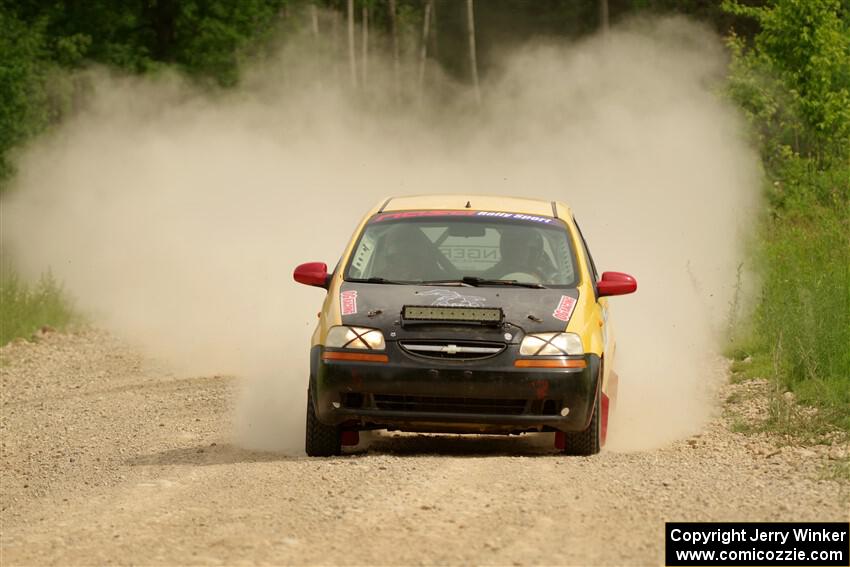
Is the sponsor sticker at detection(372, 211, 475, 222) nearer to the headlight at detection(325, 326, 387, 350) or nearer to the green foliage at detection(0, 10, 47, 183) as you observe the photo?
the headlight at detection(325, 326, 387, 350)

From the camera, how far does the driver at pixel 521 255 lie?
1177 centimetres

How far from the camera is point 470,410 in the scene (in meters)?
10.6

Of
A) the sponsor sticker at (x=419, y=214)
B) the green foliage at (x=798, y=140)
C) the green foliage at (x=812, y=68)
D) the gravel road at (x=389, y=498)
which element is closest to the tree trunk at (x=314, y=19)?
the green foliage at (x=798, y=140)

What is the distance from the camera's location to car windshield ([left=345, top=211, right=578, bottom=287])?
11656mm

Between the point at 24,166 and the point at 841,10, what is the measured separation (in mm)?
14654

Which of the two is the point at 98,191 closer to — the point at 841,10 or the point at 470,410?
the point at 841,10

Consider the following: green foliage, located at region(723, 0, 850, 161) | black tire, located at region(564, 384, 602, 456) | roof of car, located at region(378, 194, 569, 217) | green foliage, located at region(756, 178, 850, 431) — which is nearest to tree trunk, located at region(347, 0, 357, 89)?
green foliage, located at region(723, 0, 850, 161)

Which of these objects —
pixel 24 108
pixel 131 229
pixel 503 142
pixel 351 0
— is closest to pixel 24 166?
pixel 24 108

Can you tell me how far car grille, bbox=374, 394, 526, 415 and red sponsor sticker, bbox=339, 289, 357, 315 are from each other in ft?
2.00

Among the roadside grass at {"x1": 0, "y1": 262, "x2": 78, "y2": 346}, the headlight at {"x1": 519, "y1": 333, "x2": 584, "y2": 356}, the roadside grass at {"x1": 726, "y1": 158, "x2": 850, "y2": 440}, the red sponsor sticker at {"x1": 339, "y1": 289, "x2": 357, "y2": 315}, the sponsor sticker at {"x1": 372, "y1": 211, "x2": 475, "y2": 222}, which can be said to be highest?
the sponsor sticker at {"x1": 372, "y1": 211, "x2": 475, "y2": 222}

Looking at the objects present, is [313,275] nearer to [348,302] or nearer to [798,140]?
[348,302]

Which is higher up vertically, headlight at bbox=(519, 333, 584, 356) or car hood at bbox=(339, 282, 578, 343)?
car hood at bbox=(339, 282, 578, 343)

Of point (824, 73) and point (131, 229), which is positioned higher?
point (824, 73)

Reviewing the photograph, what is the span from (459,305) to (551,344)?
664mm
